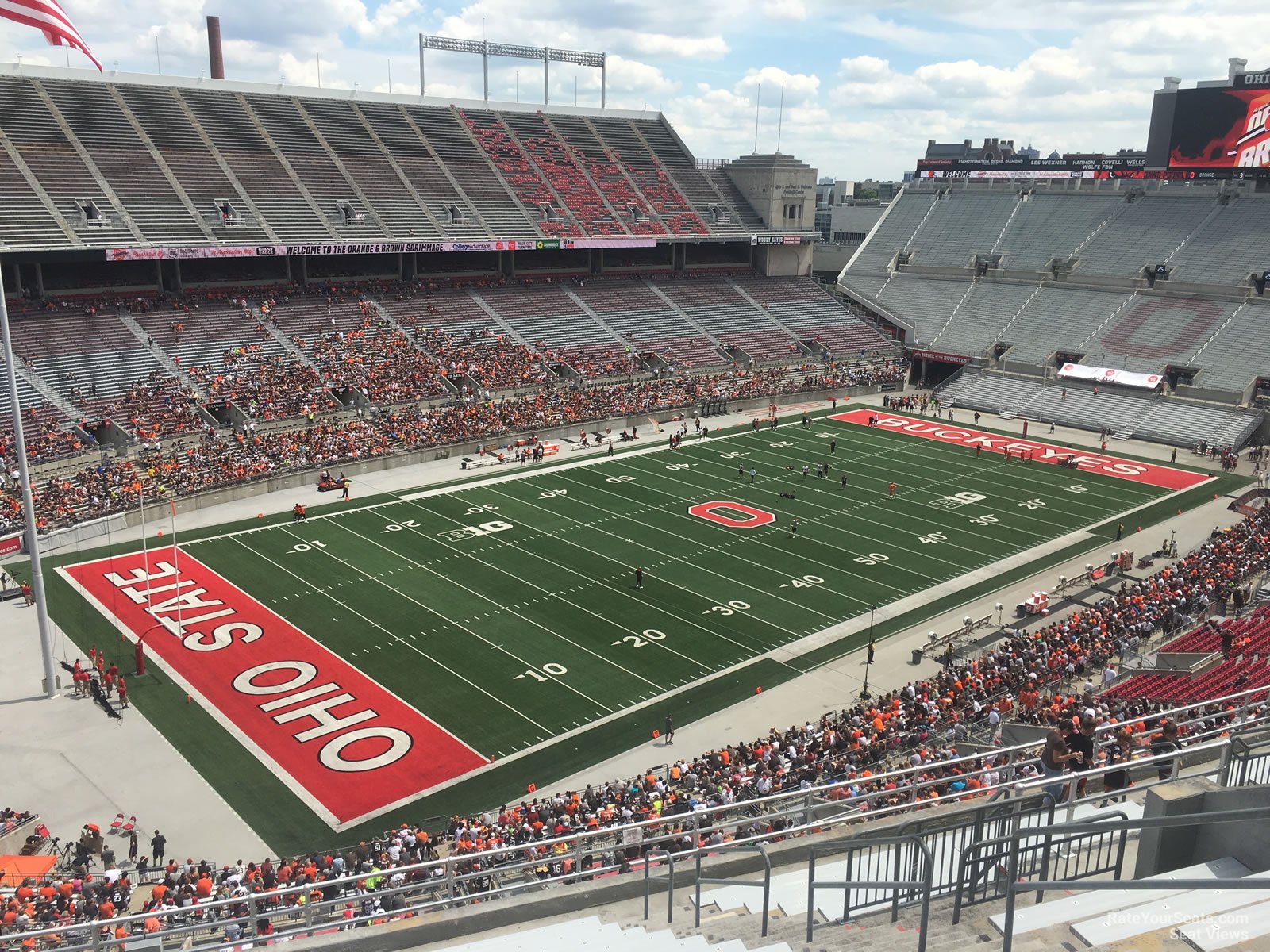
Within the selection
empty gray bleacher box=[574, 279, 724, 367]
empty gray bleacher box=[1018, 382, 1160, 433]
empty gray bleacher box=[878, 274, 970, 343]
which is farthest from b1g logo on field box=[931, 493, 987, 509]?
empty gray bleacher box=[878, 274, 970, 343]

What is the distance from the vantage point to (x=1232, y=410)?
48375mm

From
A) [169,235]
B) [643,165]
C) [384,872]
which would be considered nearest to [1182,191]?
[643,165]

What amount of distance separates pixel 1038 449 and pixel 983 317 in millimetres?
19523

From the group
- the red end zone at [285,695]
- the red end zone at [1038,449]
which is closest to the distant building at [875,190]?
the red end zone at [1038,449]

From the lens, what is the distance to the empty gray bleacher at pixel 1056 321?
58.1 m

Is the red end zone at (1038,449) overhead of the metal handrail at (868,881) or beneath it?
beneath

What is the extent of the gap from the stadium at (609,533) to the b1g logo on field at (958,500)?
2.15ft

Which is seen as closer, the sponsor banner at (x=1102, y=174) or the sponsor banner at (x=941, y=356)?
the sponsor banner at (x=1102, y=174)

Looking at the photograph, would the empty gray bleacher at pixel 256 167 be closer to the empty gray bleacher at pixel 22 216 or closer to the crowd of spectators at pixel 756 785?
the empty gray bleacher at pixel 22 216

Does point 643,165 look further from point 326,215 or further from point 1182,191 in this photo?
point 1182,191

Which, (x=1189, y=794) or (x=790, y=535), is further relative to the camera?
(x=790, y=535)

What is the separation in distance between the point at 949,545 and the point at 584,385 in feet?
81.5

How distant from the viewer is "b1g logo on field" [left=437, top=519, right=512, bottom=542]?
109 feet

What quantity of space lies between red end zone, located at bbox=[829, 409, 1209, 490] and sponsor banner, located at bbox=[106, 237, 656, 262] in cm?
2054
